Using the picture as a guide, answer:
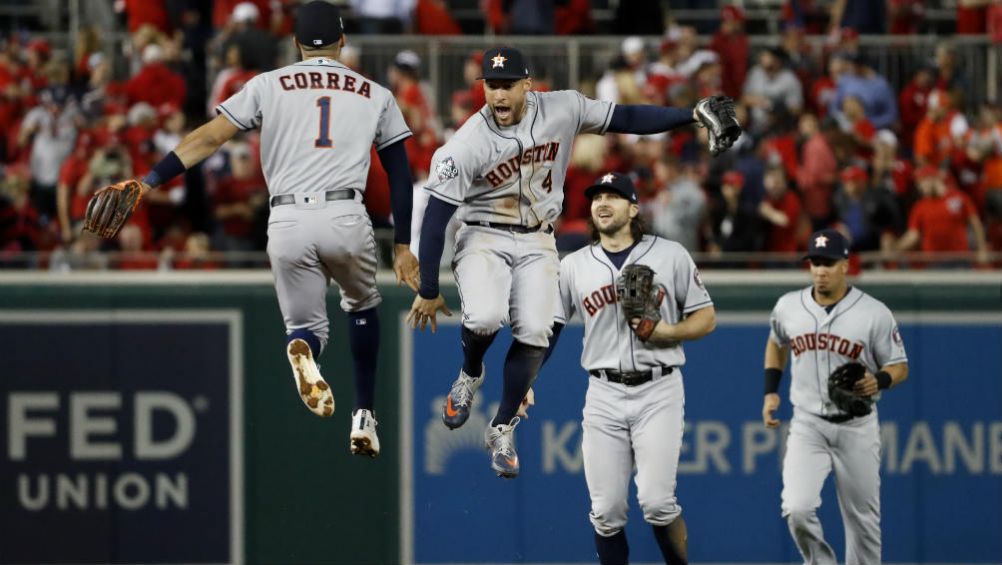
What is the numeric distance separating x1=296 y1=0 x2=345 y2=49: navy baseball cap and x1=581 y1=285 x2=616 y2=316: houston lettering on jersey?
234 cm

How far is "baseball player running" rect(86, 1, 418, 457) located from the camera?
8906 mm

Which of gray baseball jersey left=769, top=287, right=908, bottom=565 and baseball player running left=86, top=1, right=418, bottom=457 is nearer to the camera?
baseball player running left=86, top=1, right=418, bottom=457

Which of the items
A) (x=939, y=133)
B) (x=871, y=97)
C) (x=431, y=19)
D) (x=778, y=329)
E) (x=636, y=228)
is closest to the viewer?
(x=636, y=228)

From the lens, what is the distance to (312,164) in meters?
8.93

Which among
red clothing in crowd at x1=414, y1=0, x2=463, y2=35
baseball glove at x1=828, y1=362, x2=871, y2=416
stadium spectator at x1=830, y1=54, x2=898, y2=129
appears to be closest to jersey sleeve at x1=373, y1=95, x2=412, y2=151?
baseball glove at x1=828, y1=362, x2=871, y2=416

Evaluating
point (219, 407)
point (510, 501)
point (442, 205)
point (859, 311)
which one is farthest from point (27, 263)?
point (859, 311)

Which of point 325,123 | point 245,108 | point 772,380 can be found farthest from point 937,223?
point 245,108

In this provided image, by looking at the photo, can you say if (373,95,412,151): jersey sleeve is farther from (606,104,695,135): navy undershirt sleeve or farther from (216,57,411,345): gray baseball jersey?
(606,104,695,135): navy undershirt sleeve

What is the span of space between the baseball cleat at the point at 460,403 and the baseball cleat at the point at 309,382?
74 cm

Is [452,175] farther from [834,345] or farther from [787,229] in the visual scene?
[787,229]

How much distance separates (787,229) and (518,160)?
570 centimetres

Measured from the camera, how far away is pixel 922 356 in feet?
42.2

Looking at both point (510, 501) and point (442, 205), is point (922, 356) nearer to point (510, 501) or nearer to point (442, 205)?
point (510, 501)

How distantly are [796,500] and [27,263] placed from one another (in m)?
5.91
